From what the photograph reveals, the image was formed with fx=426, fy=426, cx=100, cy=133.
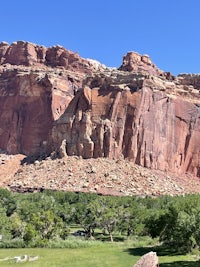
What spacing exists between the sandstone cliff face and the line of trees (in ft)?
70.5

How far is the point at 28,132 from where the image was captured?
133500 millimetres

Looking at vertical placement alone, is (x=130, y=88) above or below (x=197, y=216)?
above

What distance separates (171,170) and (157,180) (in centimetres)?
1276

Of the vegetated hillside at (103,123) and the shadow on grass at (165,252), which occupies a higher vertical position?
the vegetated hillside at (103,123)

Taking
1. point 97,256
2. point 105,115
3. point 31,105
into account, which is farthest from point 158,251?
point 31,105

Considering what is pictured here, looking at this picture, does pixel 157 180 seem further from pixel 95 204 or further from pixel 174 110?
pixel 95 204

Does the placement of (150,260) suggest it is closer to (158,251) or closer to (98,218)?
(158,251)

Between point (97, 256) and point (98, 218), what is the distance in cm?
1845

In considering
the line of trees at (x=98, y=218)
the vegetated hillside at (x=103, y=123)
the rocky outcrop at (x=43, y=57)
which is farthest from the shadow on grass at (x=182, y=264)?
the rocky outcrop at (x=43, y=57)

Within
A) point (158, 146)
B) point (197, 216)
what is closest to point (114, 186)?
point (158, 146)

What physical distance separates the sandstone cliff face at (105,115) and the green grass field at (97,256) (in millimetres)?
53448

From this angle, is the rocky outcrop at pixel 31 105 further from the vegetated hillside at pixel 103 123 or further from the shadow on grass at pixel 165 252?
the shadow on grass at pixel 165 252

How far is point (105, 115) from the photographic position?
11206cm

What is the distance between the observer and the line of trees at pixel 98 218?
1874 inches
